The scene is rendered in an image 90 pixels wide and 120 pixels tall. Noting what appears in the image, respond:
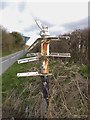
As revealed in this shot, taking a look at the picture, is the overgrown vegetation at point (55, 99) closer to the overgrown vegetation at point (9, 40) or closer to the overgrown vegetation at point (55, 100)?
the overgrown vegetation at point (55, 100)

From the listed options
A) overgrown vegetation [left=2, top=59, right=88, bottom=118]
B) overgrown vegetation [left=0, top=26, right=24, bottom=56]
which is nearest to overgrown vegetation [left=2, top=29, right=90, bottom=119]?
overgrown vegetation [left=2, top=59, right=88, bottom=118]

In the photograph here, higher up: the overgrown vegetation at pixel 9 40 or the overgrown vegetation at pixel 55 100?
the overgrown vegetation at pixel 9 40

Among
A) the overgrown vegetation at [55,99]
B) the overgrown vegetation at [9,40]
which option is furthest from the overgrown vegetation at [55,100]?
the overgrown vegetation at [9,40]

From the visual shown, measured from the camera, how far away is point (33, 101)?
4566mm

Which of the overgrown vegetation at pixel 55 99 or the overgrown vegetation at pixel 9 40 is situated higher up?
the overgrown vegetation at pixel 9 40

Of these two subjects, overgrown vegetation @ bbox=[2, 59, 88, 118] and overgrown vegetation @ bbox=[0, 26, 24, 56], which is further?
overgrown vegetation @ bbox=[0, 26, 24, 56]

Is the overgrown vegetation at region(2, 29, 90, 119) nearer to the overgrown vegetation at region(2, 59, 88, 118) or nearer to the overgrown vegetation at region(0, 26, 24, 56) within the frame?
the overgrown vegetation at region(2, 59, 88, 118)

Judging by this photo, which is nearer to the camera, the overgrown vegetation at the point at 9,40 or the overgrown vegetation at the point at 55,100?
the overgrown vegetation at the point at 55,100

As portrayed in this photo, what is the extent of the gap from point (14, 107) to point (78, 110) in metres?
1.02

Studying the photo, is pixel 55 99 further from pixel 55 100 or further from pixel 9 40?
pixel 9 40

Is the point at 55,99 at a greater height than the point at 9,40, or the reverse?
the point at 9,40

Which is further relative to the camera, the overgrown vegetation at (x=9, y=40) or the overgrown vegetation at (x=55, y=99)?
the overgrown vegetation at (x=9, y=40)

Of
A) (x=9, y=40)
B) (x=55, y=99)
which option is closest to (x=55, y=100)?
(x=55, y=99)

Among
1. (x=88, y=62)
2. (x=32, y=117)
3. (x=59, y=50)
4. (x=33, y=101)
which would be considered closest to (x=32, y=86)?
(x=33, y=101)
